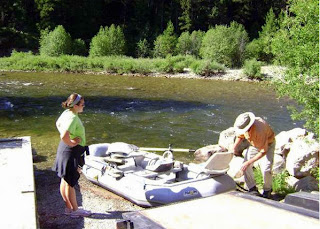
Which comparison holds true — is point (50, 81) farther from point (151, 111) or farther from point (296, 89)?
point (296, 89)

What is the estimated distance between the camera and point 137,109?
18422 millimetres

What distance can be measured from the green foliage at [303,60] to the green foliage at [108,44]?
3485 centimetres

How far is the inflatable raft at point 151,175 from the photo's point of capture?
6.52 metres

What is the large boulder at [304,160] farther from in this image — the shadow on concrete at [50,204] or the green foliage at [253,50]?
the green foliage at [253,50]

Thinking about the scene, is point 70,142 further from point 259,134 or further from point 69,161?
point 259,134

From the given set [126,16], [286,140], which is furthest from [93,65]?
[286,140]

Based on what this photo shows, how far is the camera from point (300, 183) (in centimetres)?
753

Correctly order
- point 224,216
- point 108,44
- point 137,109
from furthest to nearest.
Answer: point 108,44 → point 137,109 → point 224,216

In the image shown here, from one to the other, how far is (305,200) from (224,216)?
2.15ft

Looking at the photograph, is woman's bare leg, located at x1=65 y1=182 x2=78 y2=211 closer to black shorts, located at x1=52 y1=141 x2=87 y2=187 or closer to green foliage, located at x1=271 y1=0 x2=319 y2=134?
black shorts, located at x1=52 y1=141 x2=87 y2=187

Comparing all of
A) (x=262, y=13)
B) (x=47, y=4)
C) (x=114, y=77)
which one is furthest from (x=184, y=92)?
(x=262, y=13)

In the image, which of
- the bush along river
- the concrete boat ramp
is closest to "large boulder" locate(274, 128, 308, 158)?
the bush along river

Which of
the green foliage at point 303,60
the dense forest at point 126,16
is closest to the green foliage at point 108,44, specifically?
the dense forest at point 126,16

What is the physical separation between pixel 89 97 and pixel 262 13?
46.4m
